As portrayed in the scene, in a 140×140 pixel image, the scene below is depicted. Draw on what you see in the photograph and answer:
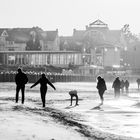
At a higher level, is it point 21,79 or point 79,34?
point 79,34

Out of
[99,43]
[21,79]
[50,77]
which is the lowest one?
[21,79]

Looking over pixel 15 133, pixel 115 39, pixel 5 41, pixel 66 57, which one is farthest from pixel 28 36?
pixel 15 133

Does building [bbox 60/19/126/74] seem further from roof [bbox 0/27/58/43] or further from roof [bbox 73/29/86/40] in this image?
roof [bbox 0/27/58/43]

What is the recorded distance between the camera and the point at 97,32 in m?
139

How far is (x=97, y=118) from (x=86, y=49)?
112978mm

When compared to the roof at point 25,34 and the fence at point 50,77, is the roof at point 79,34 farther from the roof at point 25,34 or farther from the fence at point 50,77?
the fence at point 50,77

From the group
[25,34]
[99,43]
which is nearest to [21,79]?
[25,34]

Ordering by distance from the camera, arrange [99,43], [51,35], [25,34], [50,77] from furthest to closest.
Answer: [99,43]
[25,34]
[51,35]
[50,77]

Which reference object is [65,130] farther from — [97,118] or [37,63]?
[37,63]

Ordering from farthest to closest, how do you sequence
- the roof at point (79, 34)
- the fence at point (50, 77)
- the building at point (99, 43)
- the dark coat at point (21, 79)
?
1. the roof at point (79, 34)
2. the building at point (99, 43)
3. the fence at point (50, 77)
4. the dark coat at point (21, 79)

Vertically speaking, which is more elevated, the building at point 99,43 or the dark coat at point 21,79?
the building at point 99,43

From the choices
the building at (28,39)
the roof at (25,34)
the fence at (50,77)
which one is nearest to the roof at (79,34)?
the building at (28,39)

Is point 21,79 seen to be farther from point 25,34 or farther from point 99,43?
point 99,43

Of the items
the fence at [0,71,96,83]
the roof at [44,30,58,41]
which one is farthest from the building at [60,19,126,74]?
the fence at [0,71,96,83]
